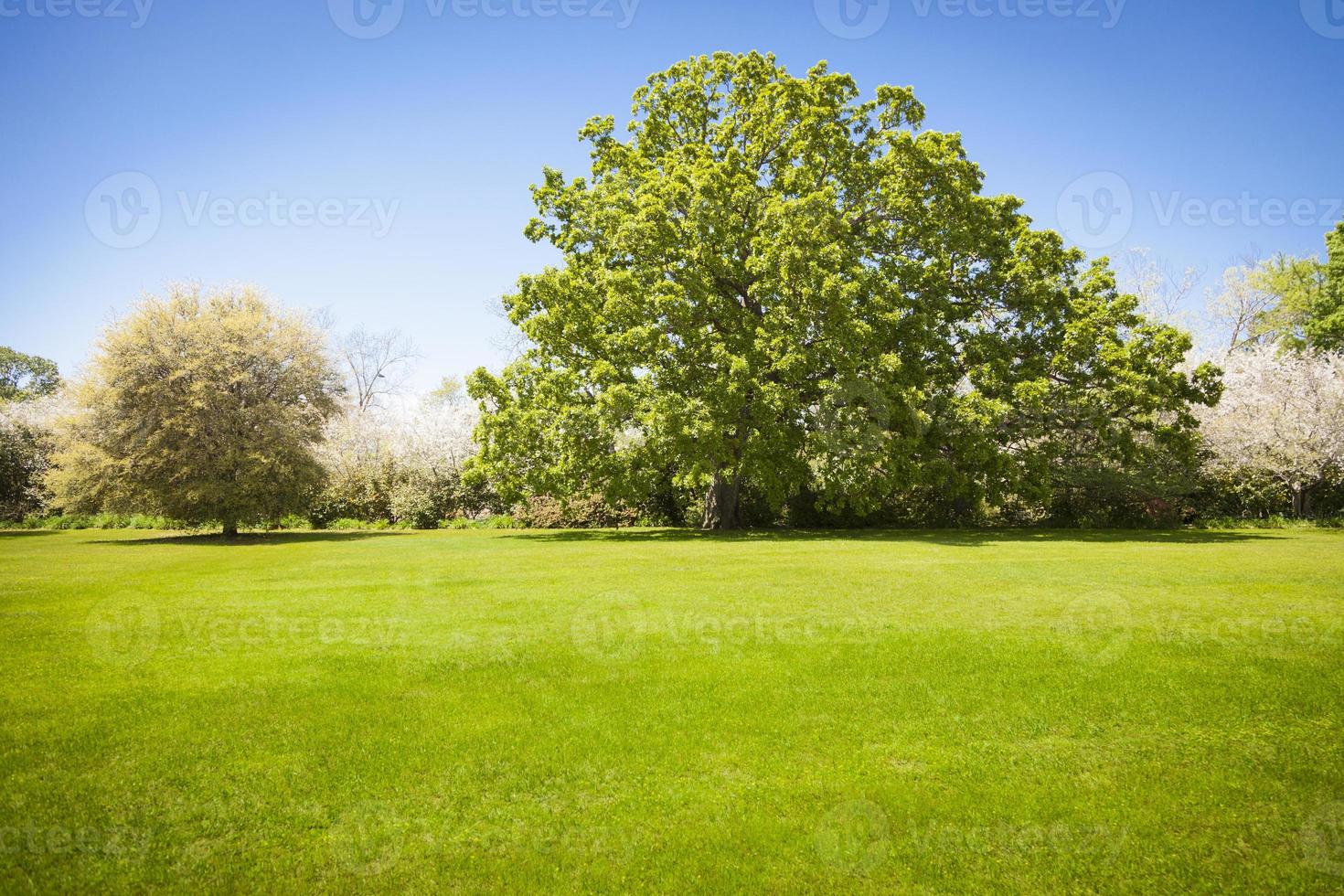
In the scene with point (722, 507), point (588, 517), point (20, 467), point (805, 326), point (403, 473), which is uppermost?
point (805, 326)

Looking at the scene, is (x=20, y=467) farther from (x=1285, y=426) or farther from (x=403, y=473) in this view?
(x=1285, y=426)

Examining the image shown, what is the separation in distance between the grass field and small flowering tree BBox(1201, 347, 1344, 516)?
1939cm

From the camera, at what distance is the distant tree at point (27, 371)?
247 ft

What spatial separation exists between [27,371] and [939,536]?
3831 inches

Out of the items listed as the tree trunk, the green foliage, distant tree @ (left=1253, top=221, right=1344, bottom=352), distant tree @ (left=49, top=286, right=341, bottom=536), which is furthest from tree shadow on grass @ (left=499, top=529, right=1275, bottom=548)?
the green foliage

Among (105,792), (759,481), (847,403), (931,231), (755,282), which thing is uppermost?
(931,231)

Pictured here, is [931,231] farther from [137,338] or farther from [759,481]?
[137,338]

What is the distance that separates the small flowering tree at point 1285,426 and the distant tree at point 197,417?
34.2m

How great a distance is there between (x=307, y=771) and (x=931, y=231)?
24532mm

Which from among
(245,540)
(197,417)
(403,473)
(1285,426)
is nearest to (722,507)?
(403,473)

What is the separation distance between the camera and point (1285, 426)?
24.9m

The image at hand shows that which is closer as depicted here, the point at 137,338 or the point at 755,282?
the point at 755,282

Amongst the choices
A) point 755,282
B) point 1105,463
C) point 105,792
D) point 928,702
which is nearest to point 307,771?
point 105,792

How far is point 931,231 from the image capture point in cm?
2414
